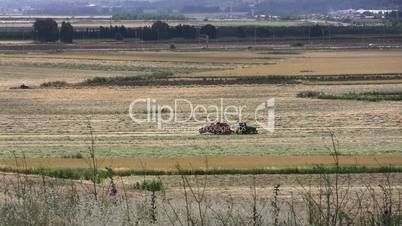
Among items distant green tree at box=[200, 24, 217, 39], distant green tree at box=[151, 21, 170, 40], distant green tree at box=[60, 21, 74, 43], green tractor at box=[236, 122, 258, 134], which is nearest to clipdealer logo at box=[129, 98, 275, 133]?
green tractor at box=[236, 122, 258, 134]

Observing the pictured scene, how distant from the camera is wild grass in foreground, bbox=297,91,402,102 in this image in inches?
→ 1731

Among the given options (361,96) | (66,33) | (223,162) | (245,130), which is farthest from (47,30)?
(223,162)

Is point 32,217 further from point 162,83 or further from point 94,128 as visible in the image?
point 162,83

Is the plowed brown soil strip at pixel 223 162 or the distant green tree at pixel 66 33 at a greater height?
the plowed brown soil strip at pixel 223 162

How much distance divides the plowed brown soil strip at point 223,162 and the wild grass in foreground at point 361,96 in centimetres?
2077

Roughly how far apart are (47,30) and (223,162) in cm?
9773

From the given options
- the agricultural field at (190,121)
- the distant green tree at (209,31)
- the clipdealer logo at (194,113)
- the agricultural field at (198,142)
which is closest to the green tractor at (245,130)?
the agricultural field at (190,121)

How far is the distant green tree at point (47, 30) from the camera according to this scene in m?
115

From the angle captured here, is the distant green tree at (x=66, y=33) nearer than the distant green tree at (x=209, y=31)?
Yes

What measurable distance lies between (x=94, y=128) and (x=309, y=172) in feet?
55.3

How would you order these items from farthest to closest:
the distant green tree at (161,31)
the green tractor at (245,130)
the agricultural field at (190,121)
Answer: the distant green tree at (161,31) → the green tractor at (245,130) → the agricultural field at (190,121)

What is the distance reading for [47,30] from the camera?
11650 centimetres

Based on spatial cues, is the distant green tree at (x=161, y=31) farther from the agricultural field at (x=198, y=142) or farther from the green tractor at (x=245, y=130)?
the green tractor at (x=245, y=130)

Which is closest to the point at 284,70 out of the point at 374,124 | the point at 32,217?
the point at 374,124
